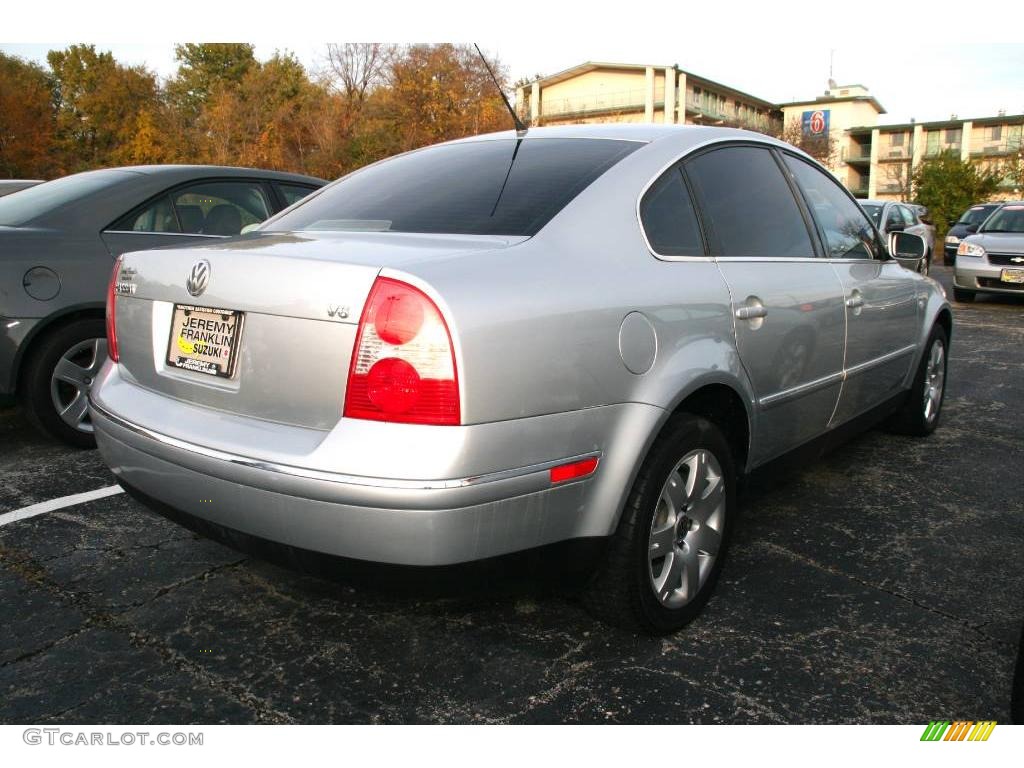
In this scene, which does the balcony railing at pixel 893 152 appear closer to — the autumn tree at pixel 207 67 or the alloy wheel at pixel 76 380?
the autumn tree at pixel 207 67

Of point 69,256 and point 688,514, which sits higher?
point 69,256

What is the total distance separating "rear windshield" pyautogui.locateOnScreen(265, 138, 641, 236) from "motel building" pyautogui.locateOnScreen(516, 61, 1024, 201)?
55768 millimetres

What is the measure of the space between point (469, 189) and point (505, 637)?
1401 mm

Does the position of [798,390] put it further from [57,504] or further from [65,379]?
[65,379]

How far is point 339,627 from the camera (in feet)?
8.63

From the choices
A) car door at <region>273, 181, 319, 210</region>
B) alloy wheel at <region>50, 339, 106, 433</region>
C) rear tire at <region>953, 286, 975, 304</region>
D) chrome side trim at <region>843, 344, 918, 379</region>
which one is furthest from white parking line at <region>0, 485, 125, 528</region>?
rear tire at <region>953, 286, 975, 304</region>

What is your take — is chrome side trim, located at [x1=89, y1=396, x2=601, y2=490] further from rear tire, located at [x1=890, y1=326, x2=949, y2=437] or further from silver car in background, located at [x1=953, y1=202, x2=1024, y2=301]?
silver car in background, located at [x1=953, y1=202, x2=1024, y2=301]

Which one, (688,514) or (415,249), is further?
(688,514)

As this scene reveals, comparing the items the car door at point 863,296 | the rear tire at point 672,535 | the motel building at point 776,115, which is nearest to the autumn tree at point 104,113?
the motel building at point 776,115

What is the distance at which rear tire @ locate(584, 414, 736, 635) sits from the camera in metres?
2.37
